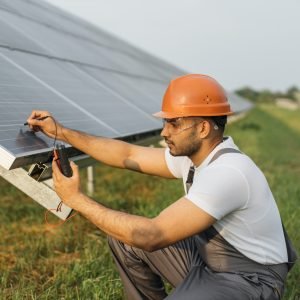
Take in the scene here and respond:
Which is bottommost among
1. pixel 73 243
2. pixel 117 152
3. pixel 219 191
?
pixel 73 243

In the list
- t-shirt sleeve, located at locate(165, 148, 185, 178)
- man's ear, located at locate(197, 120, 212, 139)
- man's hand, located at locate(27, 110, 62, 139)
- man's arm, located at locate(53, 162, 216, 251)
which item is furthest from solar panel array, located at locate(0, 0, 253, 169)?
man's ear, located at locate(197, 120, 212, 139)

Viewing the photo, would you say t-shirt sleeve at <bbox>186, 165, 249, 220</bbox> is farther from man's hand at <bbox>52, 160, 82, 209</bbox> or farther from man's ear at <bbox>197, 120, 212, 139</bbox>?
man's hand at <bbox>52, 160, 82, 209</bbox>

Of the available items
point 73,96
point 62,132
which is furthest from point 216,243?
point 73,96

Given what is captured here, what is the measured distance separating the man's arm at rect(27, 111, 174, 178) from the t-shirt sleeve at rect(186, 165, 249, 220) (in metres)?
0.94

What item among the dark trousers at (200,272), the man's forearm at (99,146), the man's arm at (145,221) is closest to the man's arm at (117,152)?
the man's forearm at (99,146)

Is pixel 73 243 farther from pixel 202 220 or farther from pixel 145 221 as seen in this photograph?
pixel 202 220

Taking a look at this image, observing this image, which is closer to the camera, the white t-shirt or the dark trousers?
the white t-shirt

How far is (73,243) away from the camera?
485 centimetres

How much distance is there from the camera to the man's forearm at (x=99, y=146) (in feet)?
10.8

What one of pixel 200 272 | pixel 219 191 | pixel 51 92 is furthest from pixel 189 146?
pixel 51 92

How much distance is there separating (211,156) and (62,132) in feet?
3.28

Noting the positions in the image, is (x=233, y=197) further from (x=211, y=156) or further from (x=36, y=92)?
(x=36, y=92)

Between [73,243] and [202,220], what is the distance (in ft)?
8.56

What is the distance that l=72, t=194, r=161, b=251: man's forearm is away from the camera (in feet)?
8.25
